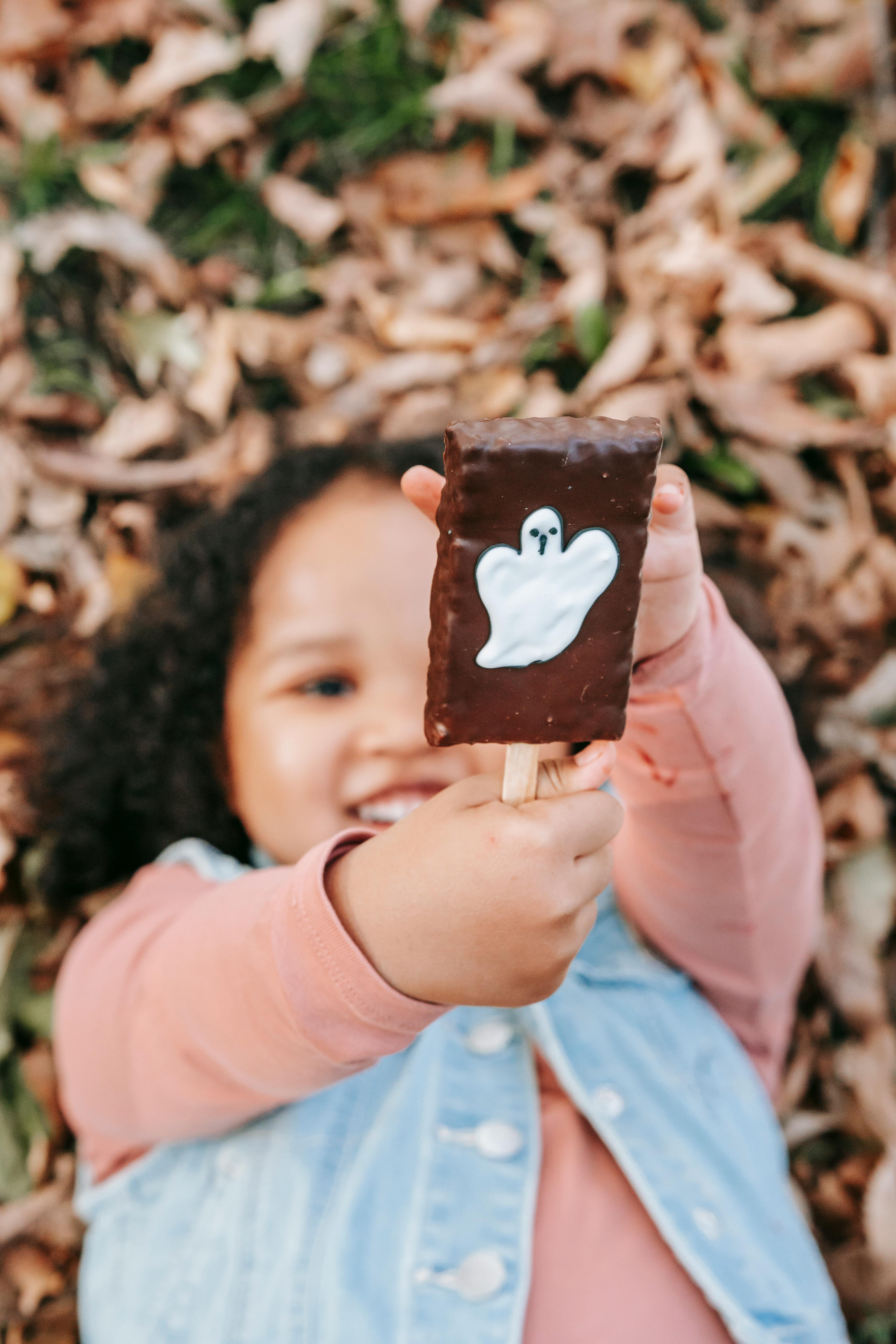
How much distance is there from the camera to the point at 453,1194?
1.43 m

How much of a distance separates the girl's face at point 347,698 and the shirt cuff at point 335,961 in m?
→ 0.39

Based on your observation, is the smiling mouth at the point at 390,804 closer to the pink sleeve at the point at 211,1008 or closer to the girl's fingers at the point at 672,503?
the pink sleeve at the point at 211,1008

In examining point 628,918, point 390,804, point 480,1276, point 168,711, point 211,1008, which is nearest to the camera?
point 211,1008

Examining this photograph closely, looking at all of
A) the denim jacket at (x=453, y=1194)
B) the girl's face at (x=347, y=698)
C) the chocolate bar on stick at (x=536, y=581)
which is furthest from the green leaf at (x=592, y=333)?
the chocolate bar on stick at (x=536, y=581)

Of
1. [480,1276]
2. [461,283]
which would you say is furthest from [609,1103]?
[461,283]

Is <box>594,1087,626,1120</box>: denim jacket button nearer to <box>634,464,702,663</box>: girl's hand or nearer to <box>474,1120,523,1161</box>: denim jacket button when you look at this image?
<box>474,1120,523,1161</box>: denim jacket button

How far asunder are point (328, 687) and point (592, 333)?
1133 millimetres

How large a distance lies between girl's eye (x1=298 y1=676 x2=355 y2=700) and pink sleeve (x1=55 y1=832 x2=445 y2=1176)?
34 centimetres

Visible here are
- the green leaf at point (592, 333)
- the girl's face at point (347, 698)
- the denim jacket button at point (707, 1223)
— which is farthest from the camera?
the green leaf at point (592, 333)

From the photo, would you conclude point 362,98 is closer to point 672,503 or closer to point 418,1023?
point 672,503

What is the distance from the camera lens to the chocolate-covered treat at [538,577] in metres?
0.90

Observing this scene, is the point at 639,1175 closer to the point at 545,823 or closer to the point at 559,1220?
the point at 559,1220

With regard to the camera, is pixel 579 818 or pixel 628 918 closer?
pixel 579 818

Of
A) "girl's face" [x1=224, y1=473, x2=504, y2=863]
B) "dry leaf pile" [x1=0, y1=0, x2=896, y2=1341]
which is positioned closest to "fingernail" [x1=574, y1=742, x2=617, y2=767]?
"girl's face" [x1=224, y1=473, x2=504, y2=863]
